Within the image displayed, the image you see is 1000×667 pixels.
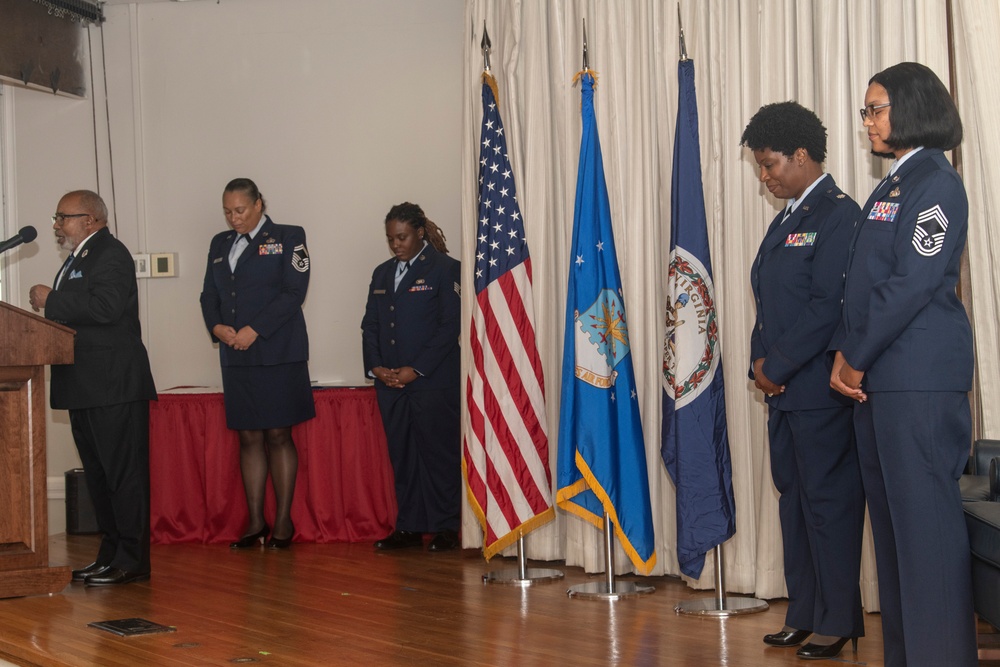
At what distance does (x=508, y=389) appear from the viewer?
441 cm

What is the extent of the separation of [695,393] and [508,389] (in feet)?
2.81

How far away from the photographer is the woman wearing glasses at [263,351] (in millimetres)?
5324

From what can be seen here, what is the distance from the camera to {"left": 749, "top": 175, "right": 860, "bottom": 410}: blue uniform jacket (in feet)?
10.4

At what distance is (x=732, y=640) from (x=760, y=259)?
3.98 feet

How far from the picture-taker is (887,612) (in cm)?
284

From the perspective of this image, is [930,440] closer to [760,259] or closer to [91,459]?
[760,259]

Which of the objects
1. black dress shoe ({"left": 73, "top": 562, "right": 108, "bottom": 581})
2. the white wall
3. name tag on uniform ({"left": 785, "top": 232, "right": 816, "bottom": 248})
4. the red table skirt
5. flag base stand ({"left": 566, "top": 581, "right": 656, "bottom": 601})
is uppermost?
the white wall

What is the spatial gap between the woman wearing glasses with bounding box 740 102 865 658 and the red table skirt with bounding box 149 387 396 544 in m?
2.58

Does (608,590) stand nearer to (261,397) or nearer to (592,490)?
(592,490)

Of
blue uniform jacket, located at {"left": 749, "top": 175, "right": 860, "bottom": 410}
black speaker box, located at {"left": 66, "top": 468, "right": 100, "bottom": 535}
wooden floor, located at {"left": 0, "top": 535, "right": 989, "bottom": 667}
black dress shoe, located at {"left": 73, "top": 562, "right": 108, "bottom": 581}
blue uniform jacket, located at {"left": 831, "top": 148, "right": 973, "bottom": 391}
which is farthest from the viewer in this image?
black speaker box, located at {"left": 66, "top": 468, "right": 100, "bottom": 535}

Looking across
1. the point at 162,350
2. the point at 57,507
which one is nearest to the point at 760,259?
the point at 162,350

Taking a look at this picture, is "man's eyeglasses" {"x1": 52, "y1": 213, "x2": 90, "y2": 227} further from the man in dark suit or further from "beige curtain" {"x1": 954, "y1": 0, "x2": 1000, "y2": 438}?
"beige curtain" {"x1": 954, "y1": 0, "x2": 1000, "y2": 438}

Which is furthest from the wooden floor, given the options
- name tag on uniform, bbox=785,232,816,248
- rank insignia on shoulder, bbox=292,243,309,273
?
rank insignia on shoulder, bbox=292,243,309,273

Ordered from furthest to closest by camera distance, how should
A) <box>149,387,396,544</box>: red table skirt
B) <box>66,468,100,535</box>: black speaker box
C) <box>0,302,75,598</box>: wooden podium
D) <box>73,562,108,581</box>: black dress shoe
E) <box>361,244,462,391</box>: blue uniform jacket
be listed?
<box>66,468,100,535</box>: black speaker box → <box>149,387,396,544</box>: red table skirt → <box>361,244,462,391</box>: blue uniform jacket → <box>73,562,108,581</box>: black dress shoe → <box>0,302,75,598</box>: wooden podium
